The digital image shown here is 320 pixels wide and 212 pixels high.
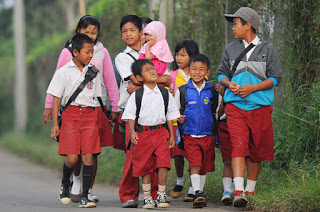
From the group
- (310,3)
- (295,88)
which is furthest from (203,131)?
(310,3)

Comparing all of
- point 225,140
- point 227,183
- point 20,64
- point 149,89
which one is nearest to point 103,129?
point 149,89

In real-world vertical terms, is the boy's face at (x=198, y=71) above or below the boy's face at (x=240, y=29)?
below

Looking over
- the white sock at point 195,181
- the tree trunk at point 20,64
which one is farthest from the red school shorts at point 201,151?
the tree trunk at point 20,64

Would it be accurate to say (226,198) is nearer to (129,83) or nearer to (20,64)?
(129,83)

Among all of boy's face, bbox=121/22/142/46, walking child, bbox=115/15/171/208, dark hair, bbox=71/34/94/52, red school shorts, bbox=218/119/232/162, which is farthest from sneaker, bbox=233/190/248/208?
dark hair, bbox=71/34/94/52

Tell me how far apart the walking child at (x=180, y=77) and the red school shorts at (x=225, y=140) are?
52cm

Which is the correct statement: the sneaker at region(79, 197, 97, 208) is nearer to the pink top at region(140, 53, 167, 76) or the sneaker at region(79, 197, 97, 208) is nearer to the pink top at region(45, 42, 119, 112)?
the pink top at region(45, 42, 119, 112)

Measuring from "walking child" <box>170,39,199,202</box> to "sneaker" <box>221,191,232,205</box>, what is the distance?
1.91ft

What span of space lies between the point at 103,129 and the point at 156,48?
1257 mm

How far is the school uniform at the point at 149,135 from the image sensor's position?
7.76 m

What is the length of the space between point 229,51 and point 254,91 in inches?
22.9

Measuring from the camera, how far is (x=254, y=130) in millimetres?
7766

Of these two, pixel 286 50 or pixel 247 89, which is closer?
pixel 247 89

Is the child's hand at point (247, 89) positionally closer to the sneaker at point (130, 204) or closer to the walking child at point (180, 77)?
the walking child at point (180, 77)
